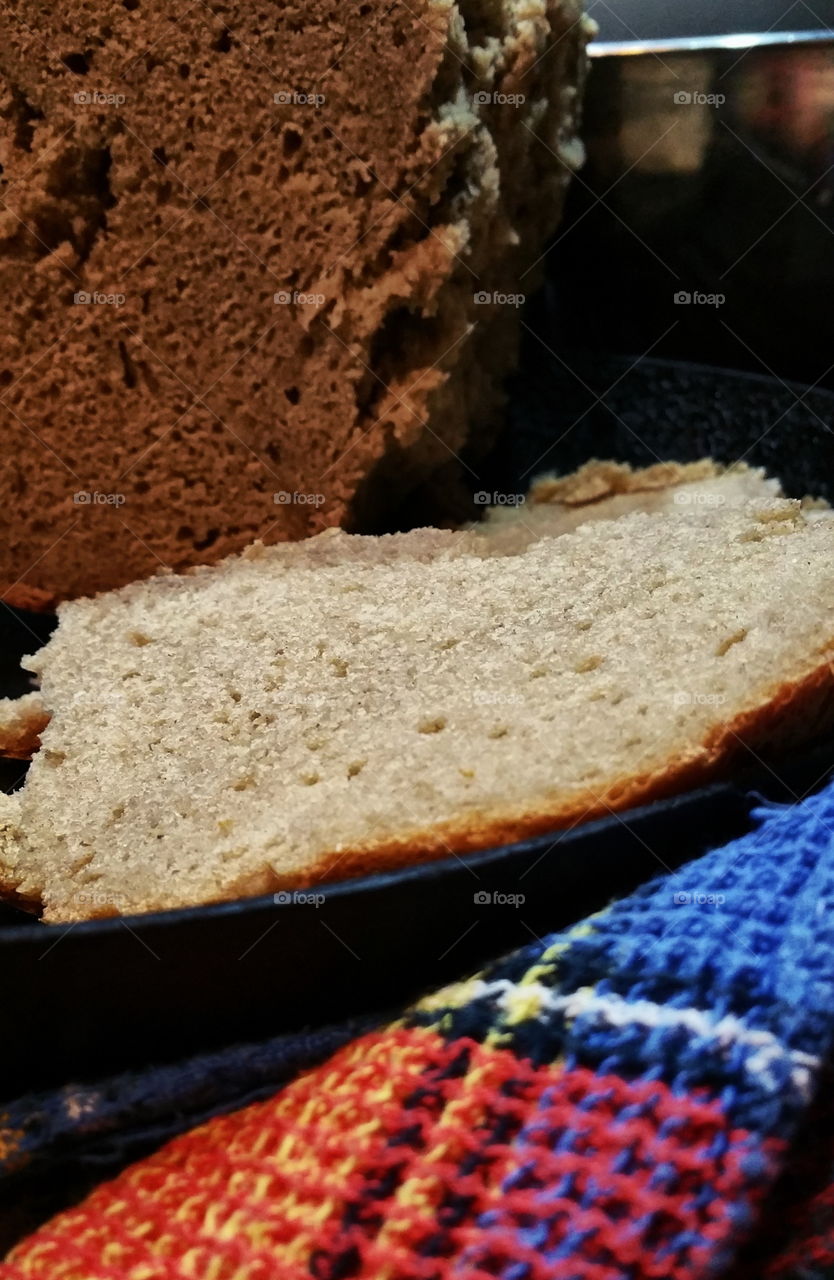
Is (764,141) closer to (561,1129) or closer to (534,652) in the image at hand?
(534,652)

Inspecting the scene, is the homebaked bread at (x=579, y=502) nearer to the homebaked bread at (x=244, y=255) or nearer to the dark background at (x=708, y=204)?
the homebaked bread at (x=244, y=255)

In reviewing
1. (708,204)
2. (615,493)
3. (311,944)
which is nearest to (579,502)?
(615,493)

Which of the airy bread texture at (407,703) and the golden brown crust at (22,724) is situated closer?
the airy bread texture at (407,703)

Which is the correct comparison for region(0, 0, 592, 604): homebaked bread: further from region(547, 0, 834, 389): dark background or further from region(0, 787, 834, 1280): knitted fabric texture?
region(0, 787, 834, 1280): knitted fabric texture

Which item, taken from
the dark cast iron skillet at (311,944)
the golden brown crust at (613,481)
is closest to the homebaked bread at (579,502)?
the golden brown crust at (613,481)

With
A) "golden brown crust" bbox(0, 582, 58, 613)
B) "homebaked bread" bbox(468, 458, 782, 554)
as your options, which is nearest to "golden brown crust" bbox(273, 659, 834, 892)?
"homebaked bread" bbox(468, 458, 782, 554)

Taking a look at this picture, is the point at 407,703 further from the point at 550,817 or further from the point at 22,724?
the point at 22,724

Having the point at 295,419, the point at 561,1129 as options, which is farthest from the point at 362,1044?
the point at 295,419
